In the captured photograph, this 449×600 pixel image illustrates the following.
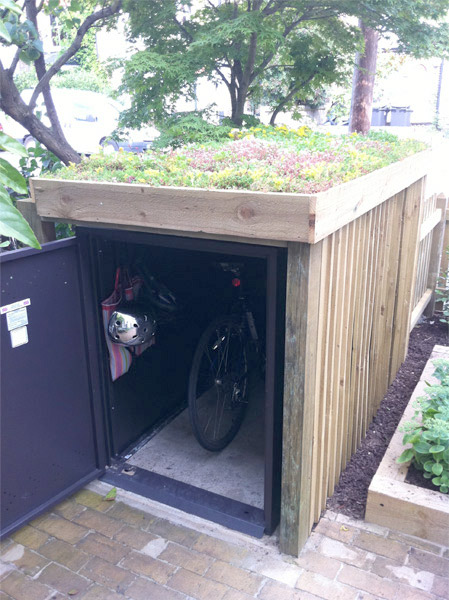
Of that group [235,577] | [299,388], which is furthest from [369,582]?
[299,388]

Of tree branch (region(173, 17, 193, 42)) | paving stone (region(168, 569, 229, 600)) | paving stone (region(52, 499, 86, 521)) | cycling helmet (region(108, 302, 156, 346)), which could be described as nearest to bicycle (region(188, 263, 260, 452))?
cycling helmet (region(108, 302, 156, 346))

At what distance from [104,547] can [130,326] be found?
1144mm

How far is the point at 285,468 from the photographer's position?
8.21 ft

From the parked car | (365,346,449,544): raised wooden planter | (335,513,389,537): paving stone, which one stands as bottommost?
(335,513,389,537): paving stone

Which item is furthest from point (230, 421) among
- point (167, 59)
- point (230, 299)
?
point (167, 59)

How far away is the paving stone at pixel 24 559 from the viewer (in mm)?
2502

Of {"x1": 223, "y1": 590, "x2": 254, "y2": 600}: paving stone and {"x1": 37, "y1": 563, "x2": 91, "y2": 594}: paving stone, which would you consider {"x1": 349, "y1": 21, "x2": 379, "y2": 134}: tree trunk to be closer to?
{"x1": 223, "y1": 590, "x2": 254, "y2": 600}: paving stone

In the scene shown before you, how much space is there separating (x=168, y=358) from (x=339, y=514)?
1.54m

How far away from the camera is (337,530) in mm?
2736

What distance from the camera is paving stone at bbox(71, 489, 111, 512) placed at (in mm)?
2943

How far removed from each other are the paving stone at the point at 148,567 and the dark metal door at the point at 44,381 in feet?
1.87

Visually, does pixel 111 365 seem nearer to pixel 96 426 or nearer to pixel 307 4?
pixel 96 426

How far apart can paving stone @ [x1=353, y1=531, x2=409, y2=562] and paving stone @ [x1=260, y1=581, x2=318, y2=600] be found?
1.42ft

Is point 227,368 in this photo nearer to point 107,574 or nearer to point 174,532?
point 174,532
